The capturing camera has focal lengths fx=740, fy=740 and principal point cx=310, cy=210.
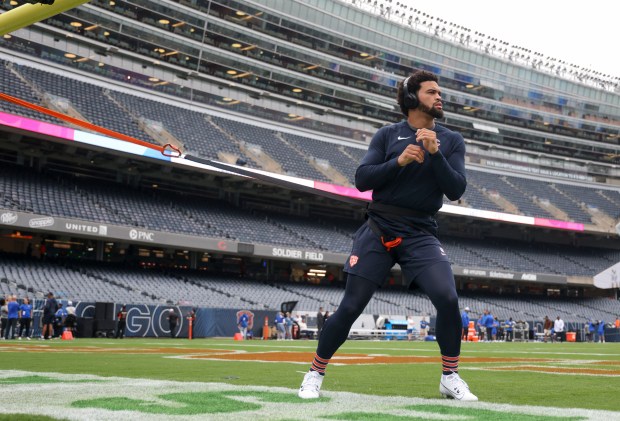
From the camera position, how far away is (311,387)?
4.61 meters

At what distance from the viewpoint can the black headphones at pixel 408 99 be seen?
4.95 m

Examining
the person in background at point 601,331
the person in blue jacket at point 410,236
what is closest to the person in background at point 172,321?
the person in blue jacket at point 410,236

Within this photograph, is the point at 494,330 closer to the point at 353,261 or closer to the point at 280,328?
the point at 280,328

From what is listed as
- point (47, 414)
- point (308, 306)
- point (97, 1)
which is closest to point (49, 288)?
point (308, 306)

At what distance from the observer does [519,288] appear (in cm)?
5675

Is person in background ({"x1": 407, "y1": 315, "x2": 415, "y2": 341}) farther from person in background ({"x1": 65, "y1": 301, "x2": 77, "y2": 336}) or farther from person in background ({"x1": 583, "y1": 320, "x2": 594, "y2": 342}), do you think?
person in background ({"x1": 65, "y1": 301, "x2": 77, "y2": 336})

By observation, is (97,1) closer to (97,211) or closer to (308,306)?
(97,211)

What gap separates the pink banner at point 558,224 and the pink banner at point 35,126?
33.5 meters

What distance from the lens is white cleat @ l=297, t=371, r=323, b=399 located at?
455cm

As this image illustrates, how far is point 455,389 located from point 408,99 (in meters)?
1.92

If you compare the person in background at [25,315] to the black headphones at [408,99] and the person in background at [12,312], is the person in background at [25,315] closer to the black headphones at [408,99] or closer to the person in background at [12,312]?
the person in background at [12,312]

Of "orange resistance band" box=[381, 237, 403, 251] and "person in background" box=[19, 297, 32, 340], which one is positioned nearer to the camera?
"orange resistance band" box=[381, 237, 403, 251]

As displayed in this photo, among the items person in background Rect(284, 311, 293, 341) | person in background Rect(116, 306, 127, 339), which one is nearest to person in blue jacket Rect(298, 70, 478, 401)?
person in background Rect(116, 306, 127, 339)

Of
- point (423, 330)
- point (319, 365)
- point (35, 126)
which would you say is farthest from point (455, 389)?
point (423, 330)
